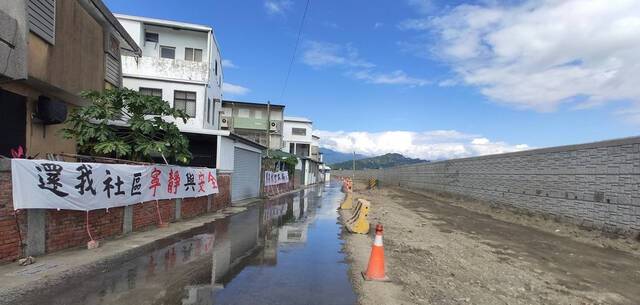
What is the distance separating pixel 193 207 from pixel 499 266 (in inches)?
437

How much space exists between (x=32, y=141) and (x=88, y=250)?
5.52 meters

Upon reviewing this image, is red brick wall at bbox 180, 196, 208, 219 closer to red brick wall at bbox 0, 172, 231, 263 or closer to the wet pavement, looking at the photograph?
red brick wall at bbox 0, 172, 231, 263

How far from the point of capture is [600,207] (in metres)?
14.0

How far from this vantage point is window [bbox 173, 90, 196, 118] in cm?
2655

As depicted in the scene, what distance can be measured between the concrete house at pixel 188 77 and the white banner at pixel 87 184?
30.0 ft

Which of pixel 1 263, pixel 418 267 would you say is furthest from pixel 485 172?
pixel 1 263

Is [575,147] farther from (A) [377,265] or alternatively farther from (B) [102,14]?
(B) [102,14]

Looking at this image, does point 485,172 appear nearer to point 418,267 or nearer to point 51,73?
point 418,267

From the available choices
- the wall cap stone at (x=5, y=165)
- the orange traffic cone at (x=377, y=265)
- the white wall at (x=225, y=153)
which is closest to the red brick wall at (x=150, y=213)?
the wall cap stone at (x=5, y=165)

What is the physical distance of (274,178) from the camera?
35.0 m

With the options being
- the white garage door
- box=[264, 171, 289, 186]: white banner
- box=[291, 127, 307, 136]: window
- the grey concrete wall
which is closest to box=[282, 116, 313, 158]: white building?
box=[291, 127, 307, 136]: window

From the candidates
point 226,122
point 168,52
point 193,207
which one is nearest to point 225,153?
point 193,207

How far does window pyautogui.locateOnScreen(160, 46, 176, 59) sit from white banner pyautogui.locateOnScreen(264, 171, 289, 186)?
400 inches

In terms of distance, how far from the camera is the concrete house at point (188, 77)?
953 inches
